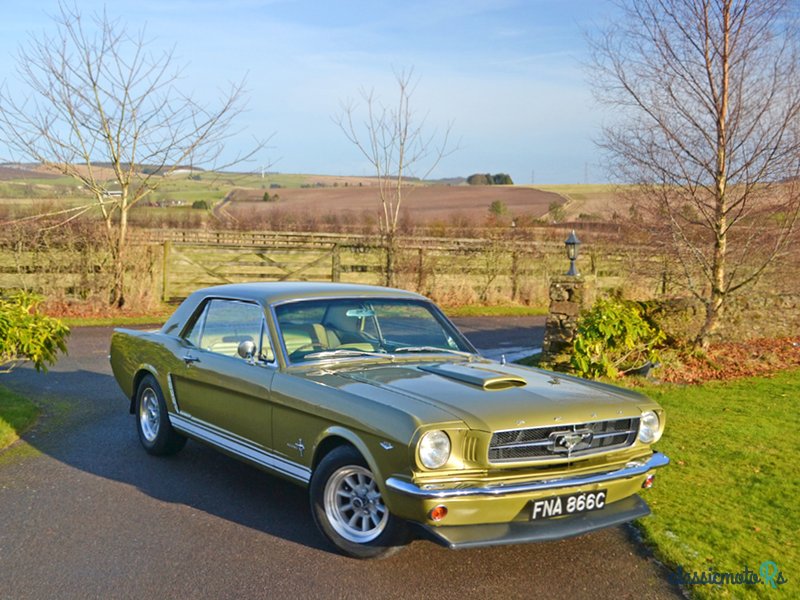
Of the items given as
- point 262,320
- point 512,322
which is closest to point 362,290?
point 262,320

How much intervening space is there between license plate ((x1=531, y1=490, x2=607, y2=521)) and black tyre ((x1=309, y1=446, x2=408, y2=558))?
739mm

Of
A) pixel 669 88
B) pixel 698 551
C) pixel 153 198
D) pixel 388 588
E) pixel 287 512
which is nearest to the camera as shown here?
pixel 388 588

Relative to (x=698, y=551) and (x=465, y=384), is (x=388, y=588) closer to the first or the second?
(x=465, y=384)

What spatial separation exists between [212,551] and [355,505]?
896mm

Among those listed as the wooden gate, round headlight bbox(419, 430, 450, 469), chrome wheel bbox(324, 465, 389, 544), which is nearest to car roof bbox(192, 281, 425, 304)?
chrome wheel bbox(324, 465, 389, 544)

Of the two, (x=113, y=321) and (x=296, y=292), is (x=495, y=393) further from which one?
(x=113, y=321)

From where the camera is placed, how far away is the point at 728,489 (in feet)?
20.9

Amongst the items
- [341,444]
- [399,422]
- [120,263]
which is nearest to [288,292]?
[341,444]

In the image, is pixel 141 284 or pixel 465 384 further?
pixel 141 284

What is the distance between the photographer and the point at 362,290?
654cm

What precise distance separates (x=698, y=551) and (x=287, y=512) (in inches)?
104

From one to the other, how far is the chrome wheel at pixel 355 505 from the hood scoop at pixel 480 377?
2.94ft

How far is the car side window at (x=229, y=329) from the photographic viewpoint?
240 inches

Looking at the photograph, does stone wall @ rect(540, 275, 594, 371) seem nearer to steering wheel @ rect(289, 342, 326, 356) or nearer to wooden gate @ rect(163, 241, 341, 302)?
steering wheel @ rect(289, 342, 326, 356)
